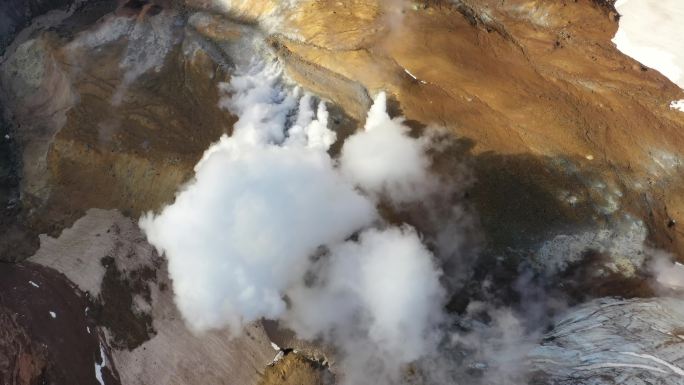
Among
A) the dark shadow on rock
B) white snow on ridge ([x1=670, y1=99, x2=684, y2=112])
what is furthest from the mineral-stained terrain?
white snow on ridge ([x1=670, y1=99, x2=684, y2=112])

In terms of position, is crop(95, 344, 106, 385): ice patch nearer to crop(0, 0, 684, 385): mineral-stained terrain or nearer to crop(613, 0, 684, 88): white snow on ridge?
crop(0, 0, 684, 385): mineral-stained terrain

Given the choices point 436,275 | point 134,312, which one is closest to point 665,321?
point 436,275

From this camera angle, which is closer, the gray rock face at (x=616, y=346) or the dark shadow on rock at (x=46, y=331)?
the gray rock face at (x=616, y=346)

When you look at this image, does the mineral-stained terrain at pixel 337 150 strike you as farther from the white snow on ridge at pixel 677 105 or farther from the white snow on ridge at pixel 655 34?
the white snow on ridge at pixel 655 34

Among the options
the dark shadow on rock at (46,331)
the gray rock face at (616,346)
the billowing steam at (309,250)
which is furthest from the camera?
the billowing steam at (309,250)

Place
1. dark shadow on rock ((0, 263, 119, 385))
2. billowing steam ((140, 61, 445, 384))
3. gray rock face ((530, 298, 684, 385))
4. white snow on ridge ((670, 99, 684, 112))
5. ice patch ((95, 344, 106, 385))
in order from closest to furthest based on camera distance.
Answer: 1. gray rock face ((530, 298, 684, 385))
2. dark shadow on rock ((0, 263, 119, 385))
3. ice patch ((95, 344, 106, 385))
4. billowing steam ((140, 61, 445, 384))
5. white snow on ridge ((670, 99, 684, 112))

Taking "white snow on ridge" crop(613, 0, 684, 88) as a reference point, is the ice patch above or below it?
below

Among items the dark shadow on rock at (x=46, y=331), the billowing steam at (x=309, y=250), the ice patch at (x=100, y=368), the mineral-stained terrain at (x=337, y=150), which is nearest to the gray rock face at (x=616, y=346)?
the mineral-stained terrain at (x=337, y=150)

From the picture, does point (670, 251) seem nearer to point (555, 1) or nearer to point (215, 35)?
point (555, 1)
